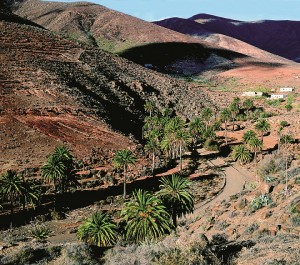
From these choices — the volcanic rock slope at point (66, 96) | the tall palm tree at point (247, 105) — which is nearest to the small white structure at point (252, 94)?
the volcanic rock slope at point (66, 96)

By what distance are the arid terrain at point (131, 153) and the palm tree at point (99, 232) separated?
179cm

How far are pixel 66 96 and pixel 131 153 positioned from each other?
1433 inches

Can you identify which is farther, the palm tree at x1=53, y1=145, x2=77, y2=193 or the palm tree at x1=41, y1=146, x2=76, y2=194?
the palm tree at x1=53, y1=145, x2=77, y2=193

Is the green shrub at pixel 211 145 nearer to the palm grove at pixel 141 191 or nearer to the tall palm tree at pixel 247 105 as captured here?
the palm grove at pixel 141 191

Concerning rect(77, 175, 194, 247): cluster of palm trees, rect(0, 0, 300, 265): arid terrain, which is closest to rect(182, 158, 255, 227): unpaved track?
rect(0, 0, 300, 265): arid terrain

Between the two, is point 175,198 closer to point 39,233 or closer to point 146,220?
point 146,220

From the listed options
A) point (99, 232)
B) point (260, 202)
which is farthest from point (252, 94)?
point (99, 232)

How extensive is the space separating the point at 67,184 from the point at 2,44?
229 feet

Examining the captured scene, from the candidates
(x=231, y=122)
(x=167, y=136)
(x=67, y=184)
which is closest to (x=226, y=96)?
(x=231, y=122)

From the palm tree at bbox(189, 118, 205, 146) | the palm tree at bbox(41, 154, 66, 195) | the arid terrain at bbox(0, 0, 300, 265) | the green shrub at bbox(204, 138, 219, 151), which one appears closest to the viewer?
the arid terrain at bbox(0, 0, 300, 265)

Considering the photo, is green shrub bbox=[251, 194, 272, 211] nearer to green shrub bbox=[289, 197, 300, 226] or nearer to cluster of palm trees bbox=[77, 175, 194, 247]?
green shrub bbox=[289, 197, 300, 226]

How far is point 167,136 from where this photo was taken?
276 ft

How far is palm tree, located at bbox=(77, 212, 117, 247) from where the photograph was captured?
36844 mm

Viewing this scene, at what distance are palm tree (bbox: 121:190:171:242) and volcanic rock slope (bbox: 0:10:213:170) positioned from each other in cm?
3814
